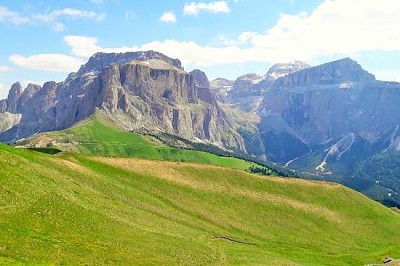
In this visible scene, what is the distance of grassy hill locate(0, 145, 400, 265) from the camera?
62.7m

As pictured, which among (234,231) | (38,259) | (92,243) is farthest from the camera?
(234,231)

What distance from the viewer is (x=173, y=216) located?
10119cm

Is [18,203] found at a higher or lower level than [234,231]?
higher

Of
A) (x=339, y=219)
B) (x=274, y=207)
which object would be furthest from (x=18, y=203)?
(x=339, y=219)

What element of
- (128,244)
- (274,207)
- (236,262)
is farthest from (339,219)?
(128,244)

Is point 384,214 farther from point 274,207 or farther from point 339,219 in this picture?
point 274,207

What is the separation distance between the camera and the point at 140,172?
12562 cm

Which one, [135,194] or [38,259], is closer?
[38,259]

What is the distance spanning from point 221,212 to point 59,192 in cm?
4604

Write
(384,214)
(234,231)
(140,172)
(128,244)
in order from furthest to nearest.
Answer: (384,214) < (140,172) < (234,231) < (128,244)

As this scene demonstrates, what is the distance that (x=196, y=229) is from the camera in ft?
322

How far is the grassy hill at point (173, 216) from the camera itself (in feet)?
206

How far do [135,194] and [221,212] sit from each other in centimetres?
2170

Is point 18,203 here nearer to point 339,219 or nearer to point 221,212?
point 221,212
